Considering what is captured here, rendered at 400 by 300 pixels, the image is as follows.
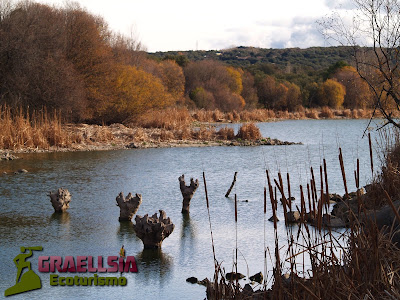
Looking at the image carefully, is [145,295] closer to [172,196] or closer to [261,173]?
[172,196]

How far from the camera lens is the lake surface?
6.21 meters

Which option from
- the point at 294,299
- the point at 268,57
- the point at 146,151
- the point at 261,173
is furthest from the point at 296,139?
the point at 268,57

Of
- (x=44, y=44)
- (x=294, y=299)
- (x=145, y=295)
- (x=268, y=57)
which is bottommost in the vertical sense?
(x=145, y=295)

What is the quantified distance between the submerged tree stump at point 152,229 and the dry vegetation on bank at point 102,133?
40.3ft

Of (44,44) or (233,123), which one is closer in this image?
(44,44)

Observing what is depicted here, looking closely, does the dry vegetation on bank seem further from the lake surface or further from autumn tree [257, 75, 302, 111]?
autumn tree [257, 75, 302, 111]

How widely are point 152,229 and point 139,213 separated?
224cm

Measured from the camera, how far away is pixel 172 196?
11.2 metres

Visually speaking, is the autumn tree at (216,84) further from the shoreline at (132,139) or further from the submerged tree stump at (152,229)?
the submerged tree stump at (152,229)

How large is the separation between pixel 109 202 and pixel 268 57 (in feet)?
277

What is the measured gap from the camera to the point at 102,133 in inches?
886

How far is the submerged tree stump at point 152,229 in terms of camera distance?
7215mm

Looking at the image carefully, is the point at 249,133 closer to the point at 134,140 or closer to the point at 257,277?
the point at 134,140

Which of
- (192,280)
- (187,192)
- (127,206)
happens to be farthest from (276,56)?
(192,280)
